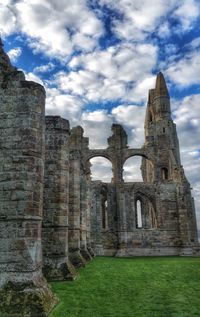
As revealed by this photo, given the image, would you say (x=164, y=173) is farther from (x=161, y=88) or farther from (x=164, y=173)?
(x=161, y=88)

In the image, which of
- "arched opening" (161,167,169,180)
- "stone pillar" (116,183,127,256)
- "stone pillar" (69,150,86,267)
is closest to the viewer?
"stone pillar" (69,150,86,267)

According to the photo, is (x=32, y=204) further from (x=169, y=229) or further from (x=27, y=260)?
(x=169, y=229)

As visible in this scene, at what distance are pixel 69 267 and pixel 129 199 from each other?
15.8m

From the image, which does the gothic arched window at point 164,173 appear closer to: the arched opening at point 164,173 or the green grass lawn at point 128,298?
the arched opening at point 164,173

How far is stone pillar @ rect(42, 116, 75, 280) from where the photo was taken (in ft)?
24.9

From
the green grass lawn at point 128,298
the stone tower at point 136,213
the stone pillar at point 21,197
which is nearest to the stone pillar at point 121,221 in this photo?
the stone tower at point 136,213

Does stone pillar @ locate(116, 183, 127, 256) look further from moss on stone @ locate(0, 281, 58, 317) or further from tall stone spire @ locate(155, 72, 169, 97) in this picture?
moss on stone @ locate(0, 281, 58, 317)

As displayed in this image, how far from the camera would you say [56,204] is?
8.09m

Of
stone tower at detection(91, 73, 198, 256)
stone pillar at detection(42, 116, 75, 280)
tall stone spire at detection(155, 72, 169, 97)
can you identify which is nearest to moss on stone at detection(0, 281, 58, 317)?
stone pillar at detection(42, 116, 75, 280)

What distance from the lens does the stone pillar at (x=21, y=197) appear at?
454cm

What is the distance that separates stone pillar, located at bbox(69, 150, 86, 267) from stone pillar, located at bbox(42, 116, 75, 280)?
102 inches

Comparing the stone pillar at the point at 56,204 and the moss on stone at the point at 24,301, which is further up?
the stone pillar at the point at 56,204

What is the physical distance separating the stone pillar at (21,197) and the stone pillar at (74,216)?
5503 millimetres

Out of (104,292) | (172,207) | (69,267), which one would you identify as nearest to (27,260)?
(104,292)
